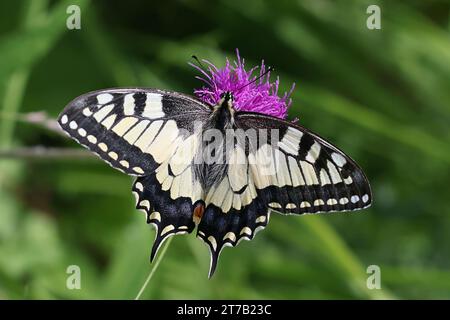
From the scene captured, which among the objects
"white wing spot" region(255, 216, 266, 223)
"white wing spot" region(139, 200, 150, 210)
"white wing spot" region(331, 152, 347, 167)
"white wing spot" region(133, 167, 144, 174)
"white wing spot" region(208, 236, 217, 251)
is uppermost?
"white wing spot" region(331, 152, 347, 167)

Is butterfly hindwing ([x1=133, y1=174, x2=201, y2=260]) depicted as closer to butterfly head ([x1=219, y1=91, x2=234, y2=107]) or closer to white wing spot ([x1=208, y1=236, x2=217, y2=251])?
white wing spot ([x1=208, y1=236, x2=217, y2=251])

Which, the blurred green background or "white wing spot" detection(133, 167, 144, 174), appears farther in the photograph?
the blurred green background

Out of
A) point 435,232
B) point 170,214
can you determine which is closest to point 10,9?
point 170,214

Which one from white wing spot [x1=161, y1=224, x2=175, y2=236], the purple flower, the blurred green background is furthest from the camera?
the blurred green background

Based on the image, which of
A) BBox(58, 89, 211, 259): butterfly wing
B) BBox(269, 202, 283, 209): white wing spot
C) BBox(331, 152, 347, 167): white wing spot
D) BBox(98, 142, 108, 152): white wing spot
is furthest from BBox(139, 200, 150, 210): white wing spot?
BBox(331, 152, 347, 167): white wing spot

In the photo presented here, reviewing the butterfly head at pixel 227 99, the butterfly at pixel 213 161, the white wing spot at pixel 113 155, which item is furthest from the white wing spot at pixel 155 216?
the butterfly head at pixel 227 99

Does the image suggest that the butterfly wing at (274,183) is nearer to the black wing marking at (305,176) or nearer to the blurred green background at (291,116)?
the black wing marking at (305,176)

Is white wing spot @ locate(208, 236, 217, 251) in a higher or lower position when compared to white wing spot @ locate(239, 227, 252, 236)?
lower
